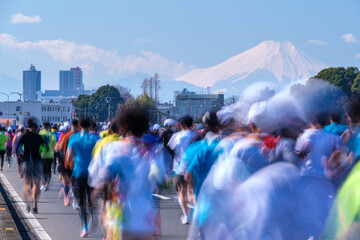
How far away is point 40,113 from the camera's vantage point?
477 ft

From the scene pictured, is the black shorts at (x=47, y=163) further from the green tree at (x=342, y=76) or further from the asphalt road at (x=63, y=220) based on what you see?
the green tree at (x=342, y=76)

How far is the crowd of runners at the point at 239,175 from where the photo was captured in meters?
3.44

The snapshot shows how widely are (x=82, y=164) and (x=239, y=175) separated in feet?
16.6

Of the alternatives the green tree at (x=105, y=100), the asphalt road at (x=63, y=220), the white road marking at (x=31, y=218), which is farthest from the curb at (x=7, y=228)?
the green tree at (x=105, y=100)

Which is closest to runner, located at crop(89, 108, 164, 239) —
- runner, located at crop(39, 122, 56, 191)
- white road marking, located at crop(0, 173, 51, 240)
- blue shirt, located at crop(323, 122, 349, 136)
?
white road marking, located at crop(0, 173, 51, 240)

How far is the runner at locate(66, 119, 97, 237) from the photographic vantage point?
907 cm

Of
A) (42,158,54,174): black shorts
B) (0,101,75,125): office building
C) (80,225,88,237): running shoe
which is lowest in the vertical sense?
(80,225,88,237): running shoe

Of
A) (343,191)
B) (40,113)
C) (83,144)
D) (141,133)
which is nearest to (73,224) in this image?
(83,144)

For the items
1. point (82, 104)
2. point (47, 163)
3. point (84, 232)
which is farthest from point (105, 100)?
point (84, 232)

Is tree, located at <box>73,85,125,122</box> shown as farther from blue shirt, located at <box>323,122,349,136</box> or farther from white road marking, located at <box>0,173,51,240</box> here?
blue shirt, located at <box>323,122,349,136</box>

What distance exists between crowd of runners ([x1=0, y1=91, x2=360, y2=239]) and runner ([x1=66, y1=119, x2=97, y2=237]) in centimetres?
1

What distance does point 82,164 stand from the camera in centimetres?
905

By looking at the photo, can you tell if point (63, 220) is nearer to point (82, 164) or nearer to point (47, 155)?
point (82, 164)

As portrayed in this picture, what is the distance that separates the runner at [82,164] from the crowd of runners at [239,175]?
15 mm
